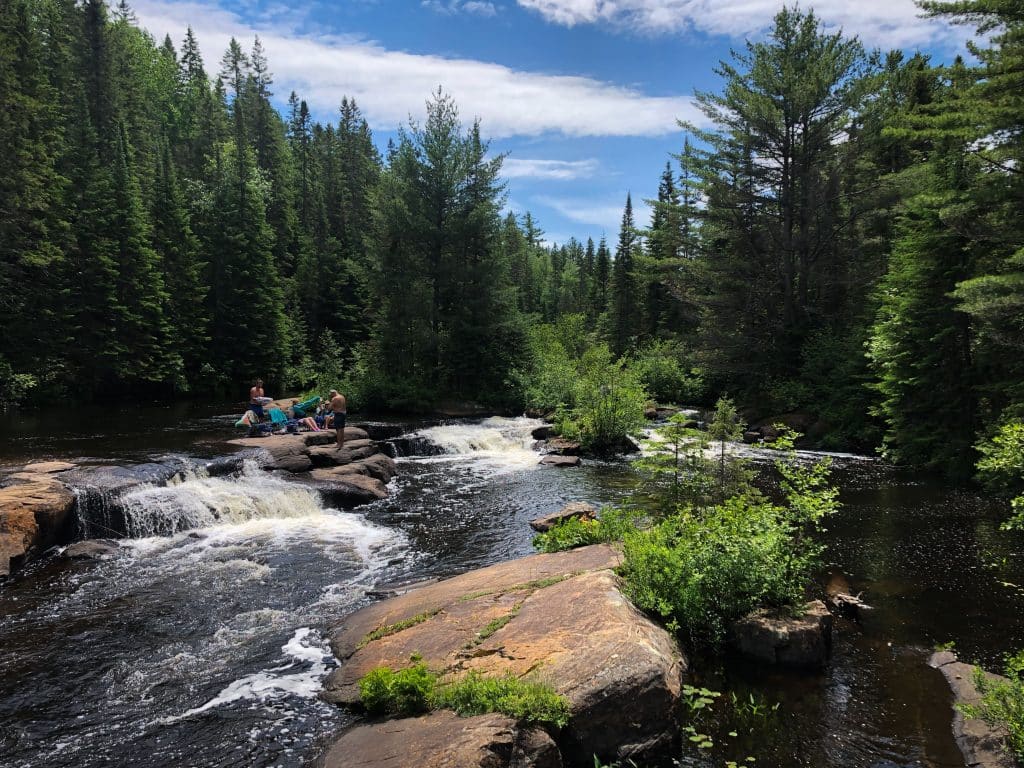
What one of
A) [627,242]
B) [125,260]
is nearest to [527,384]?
[125,260]

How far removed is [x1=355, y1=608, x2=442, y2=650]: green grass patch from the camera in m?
6.53

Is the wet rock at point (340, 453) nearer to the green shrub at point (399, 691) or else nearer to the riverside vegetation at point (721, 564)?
the riverside vegetation at point (721, 564)

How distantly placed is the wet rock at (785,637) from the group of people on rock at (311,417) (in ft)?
42.4

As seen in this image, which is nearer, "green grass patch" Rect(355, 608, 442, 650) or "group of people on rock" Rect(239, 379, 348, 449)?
"green grass patch" Rect(355, 608, 442, 650)

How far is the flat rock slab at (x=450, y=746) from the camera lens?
4.13m

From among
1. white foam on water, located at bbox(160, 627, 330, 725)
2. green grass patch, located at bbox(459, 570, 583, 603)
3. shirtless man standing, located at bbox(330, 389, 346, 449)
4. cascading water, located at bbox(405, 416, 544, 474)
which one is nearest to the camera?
white foam on water, located at bbox(160, 627, 330, 725)

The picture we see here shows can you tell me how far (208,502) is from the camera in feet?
40.1

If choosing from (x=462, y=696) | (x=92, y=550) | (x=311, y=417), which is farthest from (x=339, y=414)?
(x=462, y=696)

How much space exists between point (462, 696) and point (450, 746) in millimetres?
539

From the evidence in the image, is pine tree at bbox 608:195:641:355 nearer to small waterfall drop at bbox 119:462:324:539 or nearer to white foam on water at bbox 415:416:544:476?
white foam on water at bbox 415:416:544:476

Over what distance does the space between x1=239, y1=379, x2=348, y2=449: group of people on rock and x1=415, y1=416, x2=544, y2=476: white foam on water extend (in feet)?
10.2

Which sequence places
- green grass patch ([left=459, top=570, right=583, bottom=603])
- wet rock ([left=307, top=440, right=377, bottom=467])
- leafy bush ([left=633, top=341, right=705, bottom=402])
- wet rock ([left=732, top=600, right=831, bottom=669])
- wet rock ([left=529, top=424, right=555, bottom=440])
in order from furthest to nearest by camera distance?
leafy bush ([left=633, top=341, right=705, bottom=402]), wet rock ([left=529, top=424, right=555, bottom=440]), wet rock ([left=307, top=440, right=377, bottom=467]), green grass patch ([left=459, top=570, right=583, bottom=603]), wet rock ([left=732, top=600, right=831, bottom=669])

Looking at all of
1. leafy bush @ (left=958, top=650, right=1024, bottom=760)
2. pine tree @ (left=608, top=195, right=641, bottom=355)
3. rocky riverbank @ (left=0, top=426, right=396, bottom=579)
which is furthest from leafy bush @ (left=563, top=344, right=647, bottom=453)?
pine tree @ (left=608, top=195, right=641, bottom=355)

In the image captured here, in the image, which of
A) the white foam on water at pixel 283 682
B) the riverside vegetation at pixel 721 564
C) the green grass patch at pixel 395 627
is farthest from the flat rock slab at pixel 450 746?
the riverside vegetation at pixel 721 564
